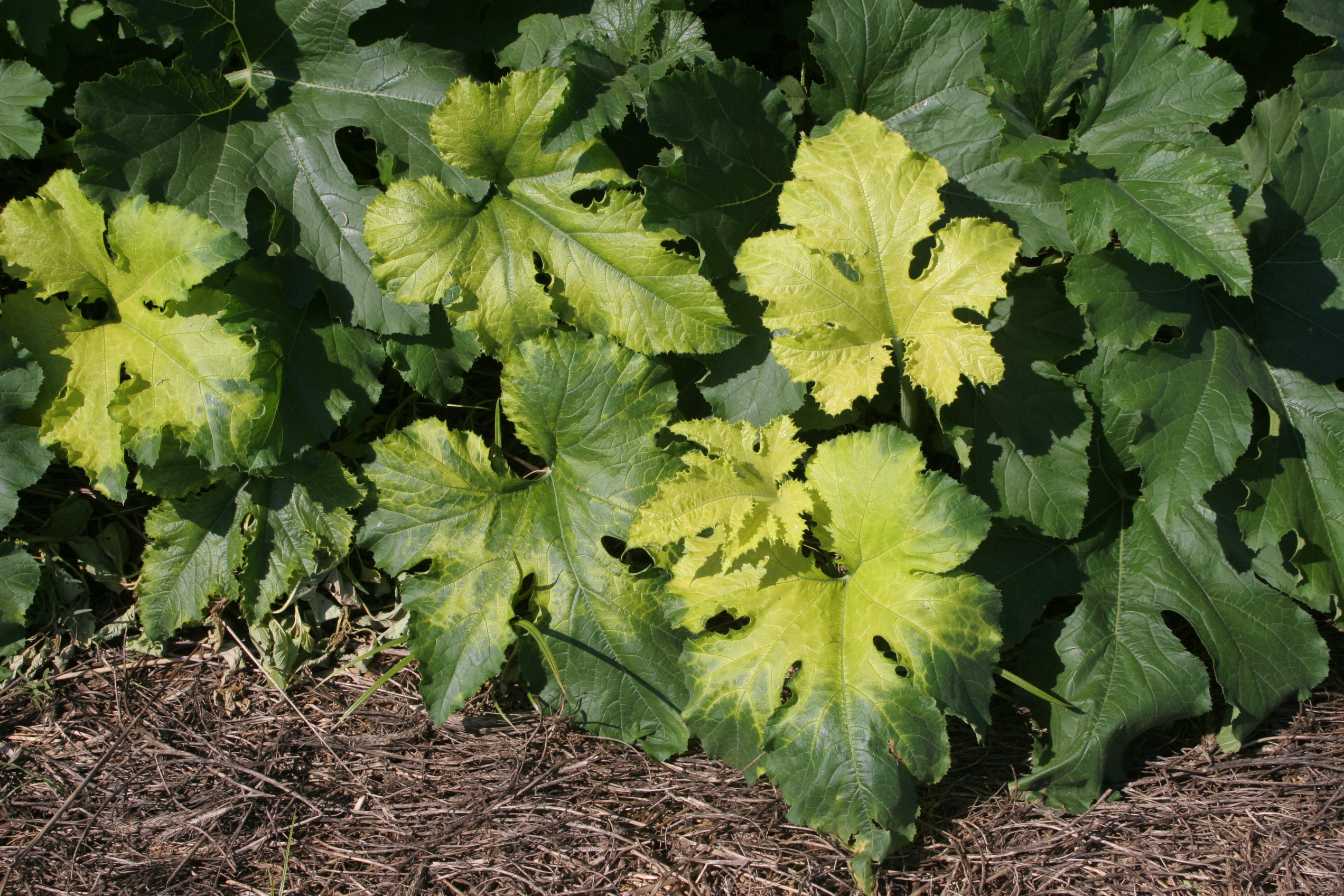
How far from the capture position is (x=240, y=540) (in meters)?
2.62

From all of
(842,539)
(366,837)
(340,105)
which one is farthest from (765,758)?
(340,105)

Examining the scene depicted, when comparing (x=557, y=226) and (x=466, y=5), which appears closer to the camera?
(x=557, y=226)

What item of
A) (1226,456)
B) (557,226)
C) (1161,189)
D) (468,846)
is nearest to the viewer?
(1161,189)

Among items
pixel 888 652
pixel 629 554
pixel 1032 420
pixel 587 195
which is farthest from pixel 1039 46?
pixel 629 554

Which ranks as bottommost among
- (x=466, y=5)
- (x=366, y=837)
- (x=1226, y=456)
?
(x=366, y=837)

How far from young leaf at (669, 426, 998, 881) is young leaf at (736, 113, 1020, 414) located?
0.18 m

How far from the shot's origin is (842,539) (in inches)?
89.3

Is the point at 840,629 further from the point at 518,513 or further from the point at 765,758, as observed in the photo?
the point at 518,513

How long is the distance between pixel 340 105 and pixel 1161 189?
189cm

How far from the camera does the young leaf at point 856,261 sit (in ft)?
6.79

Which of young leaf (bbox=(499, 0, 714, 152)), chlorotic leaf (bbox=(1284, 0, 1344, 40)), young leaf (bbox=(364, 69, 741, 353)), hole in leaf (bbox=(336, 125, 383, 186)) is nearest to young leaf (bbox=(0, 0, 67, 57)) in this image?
hole in leaf (bbox=(336, 125, 383, 186))

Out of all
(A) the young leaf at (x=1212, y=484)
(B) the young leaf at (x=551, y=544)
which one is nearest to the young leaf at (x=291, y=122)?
(B) the young leaf at (x=551, y=544)

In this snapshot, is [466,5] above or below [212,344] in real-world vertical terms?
above

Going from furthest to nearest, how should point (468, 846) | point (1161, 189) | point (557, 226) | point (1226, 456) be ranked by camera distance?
1. point (468, 846)
2. point (557, 226)
3. point (1226, 456)
4. point (1161, 189)
